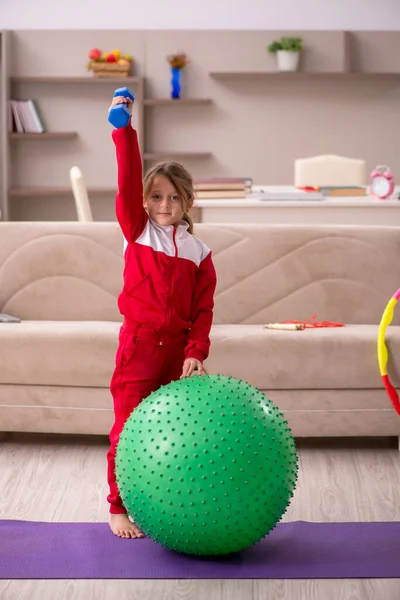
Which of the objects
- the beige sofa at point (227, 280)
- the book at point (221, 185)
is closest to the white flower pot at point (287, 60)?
the book at point (221, 185)

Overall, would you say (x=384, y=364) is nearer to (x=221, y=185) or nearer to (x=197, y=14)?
(x=221, y=185)

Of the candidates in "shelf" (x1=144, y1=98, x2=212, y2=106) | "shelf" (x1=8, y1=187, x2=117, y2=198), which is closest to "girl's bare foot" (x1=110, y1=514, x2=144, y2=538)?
"shelf" (x1=8, y1=187, x2=117, y2=198)

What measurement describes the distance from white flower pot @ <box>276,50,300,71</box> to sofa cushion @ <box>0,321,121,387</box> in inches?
185

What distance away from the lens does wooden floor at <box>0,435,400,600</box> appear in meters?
1.82

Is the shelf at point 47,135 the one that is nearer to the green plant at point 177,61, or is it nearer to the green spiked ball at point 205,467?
the green plant at point 177,61

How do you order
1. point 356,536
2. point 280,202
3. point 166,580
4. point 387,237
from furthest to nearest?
point 280,202 → point 387,237 → point 356,536 → point 166,580

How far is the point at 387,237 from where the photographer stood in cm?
337

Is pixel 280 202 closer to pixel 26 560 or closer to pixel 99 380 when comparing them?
pixel 99 380

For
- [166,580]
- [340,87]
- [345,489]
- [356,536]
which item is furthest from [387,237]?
[340,87]

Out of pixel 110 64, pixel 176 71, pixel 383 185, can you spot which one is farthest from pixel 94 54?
pixel 383 185

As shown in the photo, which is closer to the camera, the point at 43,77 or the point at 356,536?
the point at 356,536

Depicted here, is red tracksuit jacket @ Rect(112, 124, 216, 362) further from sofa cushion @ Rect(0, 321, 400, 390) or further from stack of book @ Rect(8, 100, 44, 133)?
stack of book @ Rect(8, 100, 44, 133)

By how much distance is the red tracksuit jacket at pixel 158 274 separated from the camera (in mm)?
2115

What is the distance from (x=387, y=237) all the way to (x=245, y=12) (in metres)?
4.47
